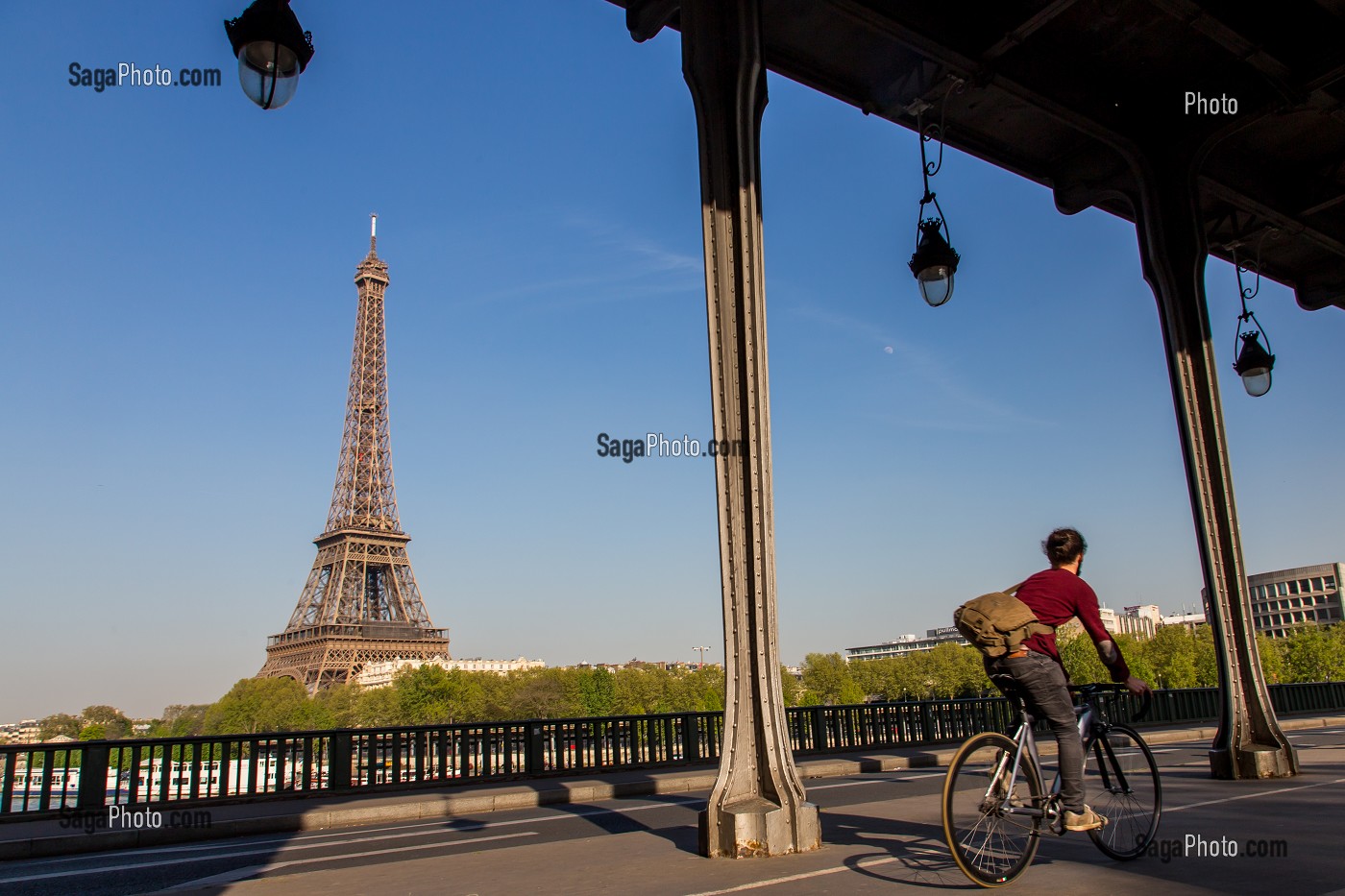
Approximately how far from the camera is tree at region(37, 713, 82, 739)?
125312mm

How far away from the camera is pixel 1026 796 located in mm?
4766

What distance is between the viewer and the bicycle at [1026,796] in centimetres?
460

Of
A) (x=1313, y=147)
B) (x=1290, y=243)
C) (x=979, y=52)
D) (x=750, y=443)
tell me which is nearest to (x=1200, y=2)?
(x=979, y=52)

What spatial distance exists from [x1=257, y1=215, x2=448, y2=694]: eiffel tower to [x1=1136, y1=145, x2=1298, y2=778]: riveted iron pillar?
83686 millimetres

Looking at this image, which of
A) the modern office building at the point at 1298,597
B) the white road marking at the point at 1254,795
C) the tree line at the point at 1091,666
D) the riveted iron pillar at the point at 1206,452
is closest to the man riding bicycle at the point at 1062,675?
the white road marking at the point at 1254,795

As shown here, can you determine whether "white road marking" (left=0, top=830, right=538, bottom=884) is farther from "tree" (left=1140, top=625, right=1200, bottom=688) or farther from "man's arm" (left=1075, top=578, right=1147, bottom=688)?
"tree" (left=1140, top=625, right=1200, bottom=688)

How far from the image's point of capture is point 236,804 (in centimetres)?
1155

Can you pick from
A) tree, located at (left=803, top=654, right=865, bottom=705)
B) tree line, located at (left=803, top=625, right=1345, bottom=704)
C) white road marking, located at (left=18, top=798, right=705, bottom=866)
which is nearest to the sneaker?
white road marking, located at (left=18, top=798, right=705, bottom=866)

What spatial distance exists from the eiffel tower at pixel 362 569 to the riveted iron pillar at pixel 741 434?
279ft

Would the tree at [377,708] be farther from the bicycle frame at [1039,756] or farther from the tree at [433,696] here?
the bicycle frame at [1039,756]

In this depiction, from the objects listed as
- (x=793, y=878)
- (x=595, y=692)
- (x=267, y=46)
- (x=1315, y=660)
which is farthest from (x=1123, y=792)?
(x=595, y=692)

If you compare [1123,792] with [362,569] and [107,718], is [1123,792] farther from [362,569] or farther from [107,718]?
[107,718]

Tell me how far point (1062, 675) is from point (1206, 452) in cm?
665

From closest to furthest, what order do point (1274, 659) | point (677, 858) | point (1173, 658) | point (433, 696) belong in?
point (677, 858)
point (1274, 659)
point (433, 696)
point (1173, 658)
